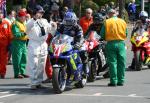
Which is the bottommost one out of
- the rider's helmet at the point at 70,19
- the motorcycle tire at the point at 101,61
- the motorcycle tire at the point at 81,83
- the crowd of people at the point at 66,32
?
the motorcycle tire at the point at 81,83

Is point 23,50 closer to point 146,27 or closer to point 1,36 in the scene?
point 1,36

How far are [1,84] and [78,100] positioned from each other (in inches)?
135

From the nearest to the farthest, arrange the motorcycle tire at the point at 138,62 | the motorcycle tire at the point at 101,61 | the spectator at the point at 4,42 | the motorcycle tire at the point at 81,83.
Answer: the motorcycle tire at the point at 81,83 < the motorcycle tire at the point at 101,61 < the spectator at the point at 4,42 < the motorcycle tire at the point at 138,62

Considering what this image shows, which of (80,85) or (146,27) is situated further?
(146,27)

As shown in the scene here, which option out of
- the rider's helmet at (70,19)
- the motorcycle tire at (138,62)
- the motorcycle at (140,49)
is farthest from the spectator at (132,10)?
the rider's helmet at (70,19)

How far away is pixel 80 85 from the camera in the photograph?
1416cm

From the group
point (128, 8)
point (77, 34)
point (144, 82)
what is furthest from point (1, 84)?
point (128, 8)

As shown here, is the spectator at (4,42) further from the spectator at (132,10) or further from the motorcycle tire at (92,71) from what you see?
the spectator at (132,10)

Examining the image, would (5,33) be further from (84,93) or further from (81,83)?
(84,93)

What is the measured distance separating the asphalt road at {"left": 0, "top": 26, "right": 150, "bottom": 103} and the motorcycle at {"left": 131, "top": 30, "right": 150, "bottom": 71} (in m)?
2.27

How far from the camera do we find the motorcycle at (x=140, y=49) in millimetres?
18250

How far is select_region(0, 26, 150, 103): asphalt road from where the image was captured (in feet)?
40.6

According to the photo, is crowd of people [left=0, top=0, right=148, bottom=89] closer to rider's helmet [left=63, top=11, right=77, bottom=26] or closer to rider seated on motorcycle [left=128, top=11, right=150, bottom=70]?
rider's helmet [left=63, top=11, right=77, bottom=26]

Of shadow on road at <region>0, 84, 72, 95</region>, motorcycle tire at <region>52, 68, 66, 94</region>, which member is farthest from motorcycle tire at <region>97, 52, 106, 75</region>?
motorcycle tire at <region>52, 68, 66, 94</region>
